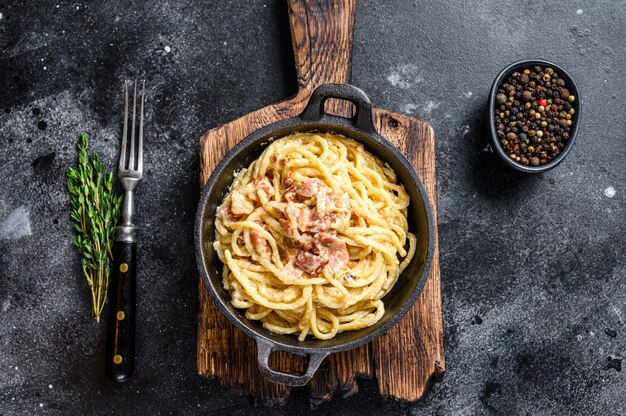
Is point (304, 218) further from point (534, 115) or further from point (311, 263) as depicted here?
point (534, 115)

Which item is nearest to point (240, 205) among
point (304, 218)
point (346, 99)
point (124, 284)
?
point (304, 218)

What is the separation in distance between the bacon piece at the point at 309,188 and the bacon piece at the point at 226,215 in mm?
362

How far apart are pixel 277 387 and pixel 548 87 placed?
2.26 m

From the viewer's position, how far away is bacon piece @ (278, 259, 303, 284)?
9.83 feet

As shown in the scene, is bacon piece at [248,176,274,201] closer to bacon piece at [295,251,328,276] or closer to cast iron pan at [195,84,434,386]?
cast iron pan at [195,84,434,386]

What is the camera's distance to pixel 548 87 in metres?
3.75

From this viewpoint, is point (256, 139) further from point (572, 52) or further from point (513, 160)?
point (572, 52)

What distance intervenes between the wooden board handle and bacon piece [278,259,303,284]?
3.91 feet

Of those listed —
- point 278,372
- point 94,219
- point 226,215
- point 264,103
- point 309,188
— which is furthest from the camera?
point 264,103

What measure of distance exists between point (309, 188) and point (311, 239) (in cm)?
24

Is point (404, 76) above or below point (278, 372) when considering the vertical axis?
above

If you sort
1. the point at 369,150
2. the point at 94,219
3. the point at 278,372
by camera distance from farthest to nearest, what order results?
1. the point at 94,219
2. the point at 369,150
3. the point at 278,372

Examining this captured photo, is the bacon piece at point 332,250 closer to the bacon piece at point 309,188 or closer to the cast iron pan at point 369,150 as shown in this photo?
the bacon piece at point 309,188

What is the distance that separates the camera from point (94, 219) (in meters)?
3.65
